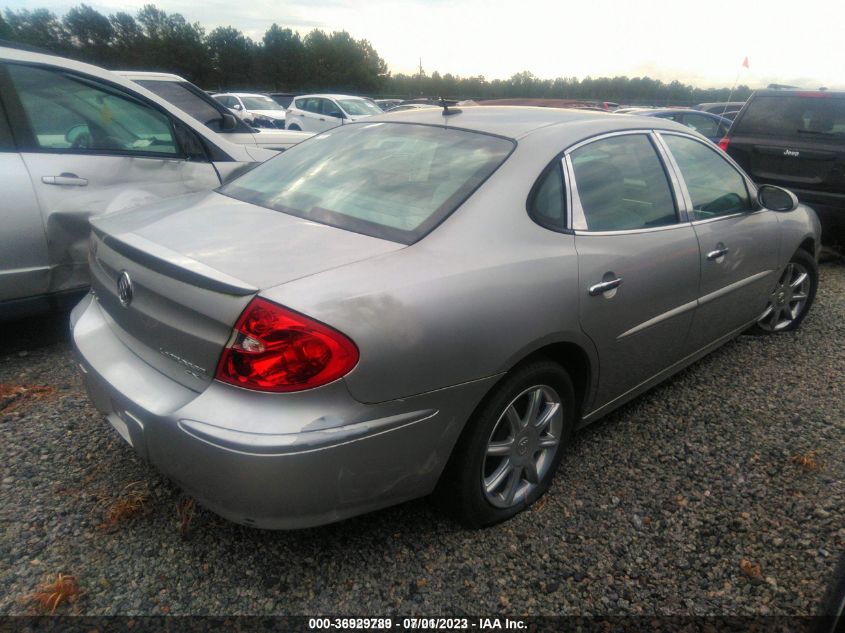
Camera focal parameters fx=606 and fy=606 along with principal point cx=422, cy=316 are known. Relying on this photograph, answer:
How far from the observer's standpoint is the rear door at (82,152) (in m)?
3.41

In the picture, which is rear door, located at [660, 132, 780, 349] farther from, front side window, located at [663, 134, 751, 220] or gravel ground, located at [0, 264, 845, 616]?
gravel ground, located at [0, 264, 845, 616]

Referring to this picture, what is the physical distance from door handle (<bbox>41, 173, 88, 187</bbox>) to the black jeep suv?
6.21 m

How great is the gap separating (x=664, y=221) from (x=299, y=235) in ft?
5.68

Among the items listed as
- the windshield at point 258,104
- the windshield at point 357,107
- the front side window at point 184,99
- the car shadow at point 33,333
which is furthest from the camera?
the windshield at point 258,104

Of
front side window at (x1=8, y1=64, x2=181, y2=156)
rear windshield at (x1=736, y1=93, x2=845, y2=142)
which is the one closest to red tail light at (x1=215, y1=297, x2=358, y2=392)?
front side window at (x1=8, y1=64, x2=181, y2=156)

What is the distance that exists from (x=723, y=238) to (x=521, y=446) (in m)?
1.70

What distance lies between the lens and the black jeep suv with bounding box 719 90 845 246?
19.4 feet

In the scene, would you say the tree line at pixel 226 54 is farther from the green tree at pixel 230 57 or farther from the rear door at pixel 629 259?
the rear door at pixel 629 259

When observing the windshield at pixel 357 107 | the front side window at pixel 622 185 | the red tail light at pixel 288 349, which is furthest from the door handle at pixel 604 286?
the windshield at pixel 357 107

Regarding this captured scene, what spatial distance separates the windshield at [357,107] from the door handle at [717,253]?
1387cm

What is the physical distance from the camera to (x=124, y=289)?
81.7 inches

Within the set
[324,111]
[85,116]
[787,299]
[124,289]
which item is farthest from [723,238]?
[324,111]

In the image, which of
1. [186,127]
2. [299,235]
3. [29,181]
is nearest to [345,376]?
[299,235]

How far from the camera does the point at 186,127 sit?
13.4 feet
